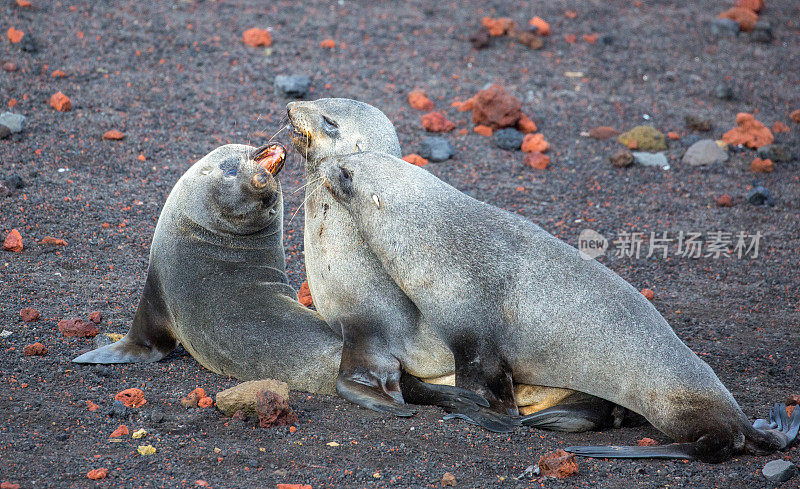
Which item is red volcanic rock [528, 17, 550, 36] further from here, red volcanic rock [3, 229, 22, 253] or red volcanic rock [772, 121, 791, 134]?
red volcanic rock [3, 229, 22, 253]

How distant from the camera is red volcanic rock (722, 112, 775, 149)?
35.2ft

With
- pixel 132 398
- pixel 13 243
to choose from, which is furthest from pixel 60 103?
pixel 132 398

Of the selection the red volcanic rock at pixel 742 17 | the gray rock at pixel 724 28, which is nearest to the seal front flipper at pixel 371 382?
the gray rock at pixel 724 28

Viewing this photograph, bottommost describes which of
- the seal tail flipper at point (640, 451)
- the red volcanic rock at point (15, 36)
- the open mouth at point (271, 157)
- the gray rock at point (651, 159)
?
the seal tail flipper at point (640, 451)

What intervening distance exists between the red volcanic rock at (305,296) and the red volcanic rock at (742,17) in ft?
31.2

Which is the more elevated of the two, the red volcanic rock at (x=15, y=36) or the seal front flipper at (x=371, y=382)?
the red volcanic rock at (x=15, y=36)

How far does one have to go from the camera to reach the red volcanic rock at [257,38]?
39.7ft

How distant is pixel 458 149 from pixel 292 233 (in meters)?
2.61

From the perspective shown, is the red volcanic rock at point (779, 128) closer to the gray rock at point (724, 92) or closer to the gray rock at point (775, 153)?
the gray rock at point (775, 153)

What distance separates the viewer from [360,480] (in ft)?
16.1

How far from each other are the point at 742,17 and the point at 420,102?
6095mm

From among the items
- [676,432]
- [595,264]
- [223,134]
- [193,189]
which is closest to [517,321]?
[595,264]

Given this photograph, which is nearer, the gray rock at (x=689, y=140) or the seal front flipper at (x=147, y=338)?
the seal front flipper at (x=147, y=338)

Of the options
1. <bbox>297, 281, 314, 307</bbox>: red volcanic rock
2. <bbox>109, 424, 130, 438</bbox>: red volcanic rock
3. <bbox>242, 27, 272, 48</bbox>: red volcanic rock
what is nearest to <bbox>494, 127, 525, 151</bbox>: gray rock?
<bbox>242, 27, 272, 48</bbox>: red volcanic rock
